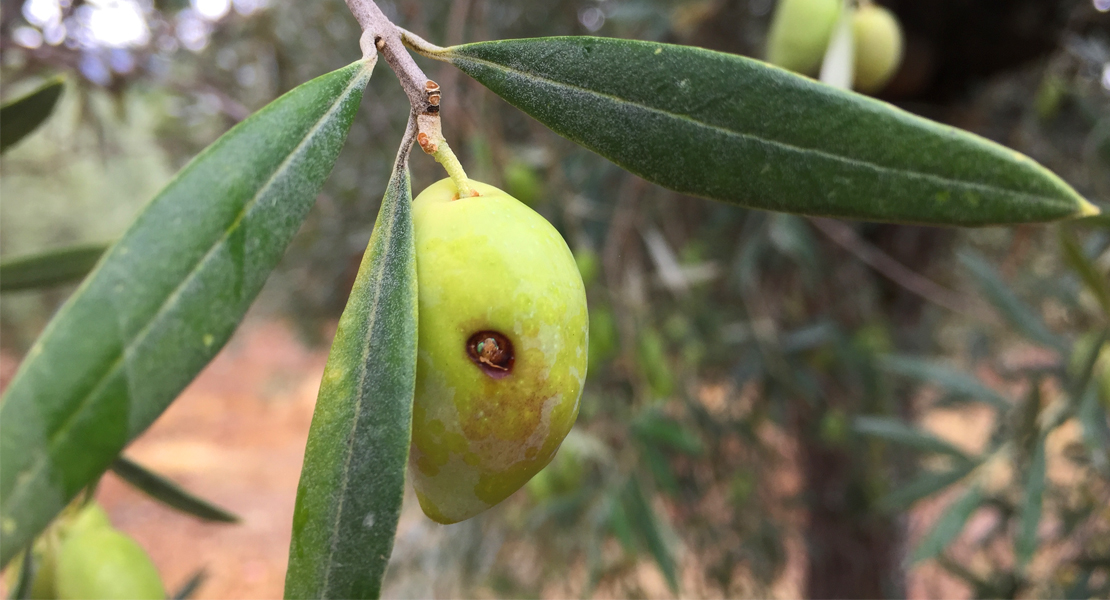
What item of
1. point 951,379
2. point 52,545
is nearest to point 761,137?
point 52,545

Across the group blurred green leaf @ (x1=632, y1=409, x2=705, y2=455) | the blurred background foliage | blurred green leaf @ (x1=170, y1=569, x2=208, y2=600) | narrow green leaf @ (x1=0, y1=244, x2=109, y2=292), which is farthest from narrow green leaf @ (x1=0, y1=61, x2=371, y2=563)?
blurred green leaf @ (x1=632, y1=409, x2=705, y2=455)

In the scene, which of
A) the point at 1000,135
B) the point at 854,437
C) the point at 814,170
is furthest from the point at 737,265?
the point at 814,170

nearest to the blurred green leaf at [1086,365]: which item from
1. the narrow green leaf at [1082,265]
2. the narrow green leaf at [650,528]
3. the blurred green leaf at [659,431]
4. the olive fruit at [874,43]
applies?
the narrow green leaf at [1082,265]

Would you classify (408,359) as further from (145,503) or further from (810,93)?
(145,503)

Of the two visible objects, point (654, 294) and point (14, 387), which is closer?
point (14, 387)

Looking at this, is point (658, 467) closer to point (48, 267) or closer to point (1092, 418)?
point (1092, 418)

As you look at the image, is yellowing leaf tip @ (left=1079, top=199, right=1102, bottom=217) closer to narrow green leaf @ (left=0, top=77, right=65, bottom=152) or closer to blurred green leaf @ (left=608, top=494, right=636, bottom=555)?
narrow green leaf @ (left=0, top=77, right=65, bottom=152)

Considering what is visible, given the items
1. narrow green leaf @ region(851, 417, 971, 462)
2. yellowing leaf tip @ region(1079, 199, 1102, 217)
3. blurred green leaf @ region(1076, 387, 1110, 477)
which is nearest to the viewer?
yellowing leaf tip @ region(1079, 199, 1102, 217)
